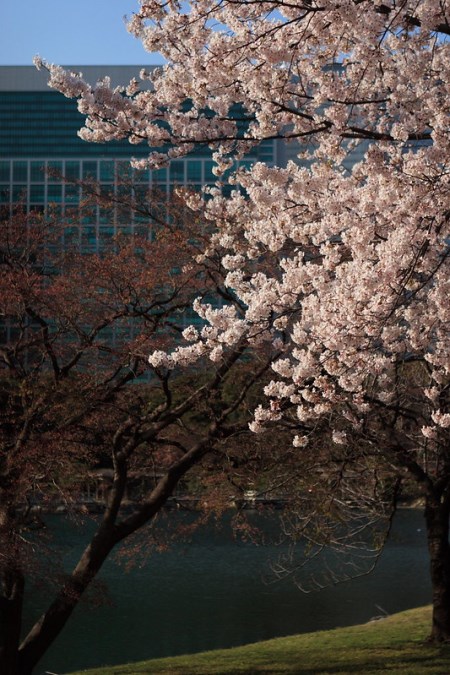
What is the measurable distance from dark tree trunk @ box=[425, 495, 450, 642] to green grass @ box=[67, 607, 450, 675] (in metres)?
0.27

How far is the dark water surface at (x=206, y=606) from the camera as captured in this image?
15047 mm

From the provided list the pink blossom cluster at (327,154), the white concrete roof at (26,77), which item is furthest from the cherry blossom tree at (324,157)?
the white concrete roof at (26,77)

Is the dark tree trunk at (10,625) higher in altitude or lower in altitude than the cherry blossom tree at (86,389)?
lower

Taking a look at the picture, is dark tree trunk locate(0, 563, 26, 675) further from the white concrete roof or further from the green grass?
the white concrete roof

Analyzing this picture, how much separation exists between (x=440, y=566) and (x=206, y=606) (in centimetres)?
875

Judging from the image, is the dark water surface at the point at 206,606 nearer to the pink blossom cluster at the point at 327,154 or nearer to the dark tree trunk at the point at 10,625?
the dark tree trunk at the point at 10,625

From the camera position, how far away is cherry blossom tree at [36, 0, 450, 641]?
4637 millimetres

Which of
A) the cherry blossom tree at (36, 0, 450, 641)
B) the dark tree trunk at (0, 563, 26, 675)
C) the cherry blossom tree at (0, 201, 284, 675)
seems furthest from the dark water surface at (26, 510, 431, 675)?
the cherry blossom tree at (36, 0, 450, 641)

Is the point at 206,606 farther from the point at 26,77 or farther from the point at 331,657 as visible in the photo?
the point at 26,77

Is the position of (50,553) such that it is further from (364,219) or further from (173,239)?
(364,219)

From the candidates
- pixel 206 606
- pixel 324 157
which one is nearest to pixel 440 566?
pixel 324 157

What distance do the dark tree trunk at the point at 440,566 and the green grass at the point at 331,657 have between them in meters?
0.27

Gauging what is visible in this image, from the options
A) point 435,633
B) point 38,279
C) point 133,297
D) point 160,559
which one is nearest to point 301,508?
point 435,633

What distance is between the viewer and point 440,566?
1044cm
